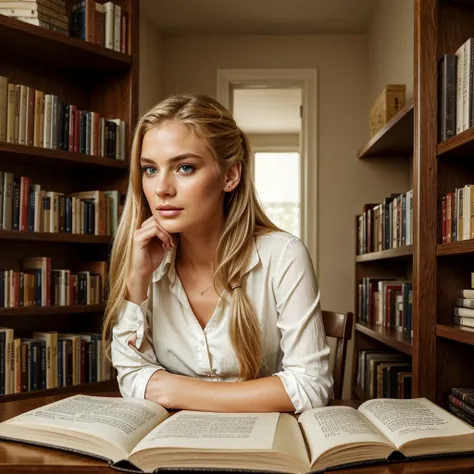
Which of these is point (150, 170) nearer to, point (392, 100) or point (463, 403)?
point (463, 403)

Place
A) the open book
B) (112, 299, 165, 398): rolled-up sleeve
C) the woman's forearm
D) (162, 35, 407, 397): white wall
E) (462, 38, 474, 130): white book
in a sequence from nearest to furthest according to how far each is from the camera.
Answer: the open book < the woman's forearm < (112, 299, 165, 398): rolled-up sleeve < (462, 38, 474, 130): white book < (162, 35, 407, 397): white wall

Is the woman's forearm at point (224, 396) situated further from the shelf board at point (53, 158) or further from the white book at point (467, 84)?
the shelf board at point (53, 158)

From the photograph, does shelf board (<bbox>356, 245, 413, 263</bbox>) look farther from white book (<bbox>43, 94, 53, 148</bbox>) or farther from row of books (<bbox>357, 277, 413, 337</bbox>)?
white book (<bbox>43, 94, 53, 148</bbox>)

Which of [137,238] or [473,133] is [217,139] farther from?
[473,133]

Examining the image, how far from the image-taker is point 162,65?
174 inches

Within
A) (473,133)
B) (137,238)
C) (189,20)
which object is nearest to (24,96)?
(137,238)

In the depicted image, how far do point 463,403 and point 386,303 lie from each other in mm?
1458

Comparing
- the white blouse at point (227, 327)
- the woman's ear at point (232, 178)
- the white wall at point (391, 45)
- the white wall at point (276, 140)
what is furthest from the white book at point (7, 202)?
the white wall at point (276, 140)

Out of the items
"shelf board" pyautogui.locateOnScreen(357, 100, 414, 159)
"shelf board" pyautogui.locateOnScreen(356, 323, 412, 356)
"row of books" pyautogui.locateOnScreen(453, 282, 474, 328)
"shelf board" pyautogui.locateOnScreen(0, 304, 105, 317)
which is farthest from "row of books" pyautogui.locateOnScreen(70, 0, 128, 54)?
"row of books" pyautogui.locateOnScreen(453, 282, 474, 328)

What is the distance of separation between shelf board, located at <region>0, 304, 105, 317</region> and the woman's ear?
4.27ft

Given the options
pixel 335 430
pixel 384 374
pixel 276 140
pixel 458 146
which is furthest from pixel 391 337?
pixel 276 140

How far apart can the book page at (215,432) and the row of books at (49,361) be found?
1.63m

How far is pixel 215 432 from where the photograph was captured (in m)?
0.86

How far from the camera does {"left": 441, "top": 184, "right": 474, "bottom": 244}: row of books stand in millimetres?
1661
